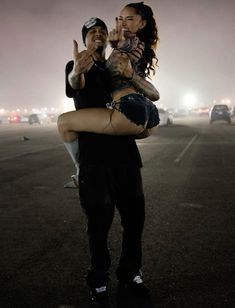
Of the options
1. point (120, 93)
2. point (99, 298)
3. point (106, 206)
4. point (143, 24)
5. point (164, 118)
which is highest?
point (143, 24)

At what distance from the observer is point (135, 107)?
8.27 feet

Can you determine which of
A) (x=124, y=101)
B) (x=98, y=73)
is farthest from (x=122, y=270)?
(x=98, y=73)

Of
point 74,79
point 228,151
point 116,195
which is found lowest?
point 228,151

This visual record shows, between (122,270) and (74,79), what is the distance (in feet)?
5.15

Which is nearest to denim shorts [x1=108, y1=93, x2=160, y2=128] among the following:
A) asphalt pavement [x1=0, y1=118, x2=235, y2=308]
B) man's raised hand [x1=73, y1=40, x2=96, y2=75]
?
man's raised hand [x1=73, y1=40, x2=96, y2=75]

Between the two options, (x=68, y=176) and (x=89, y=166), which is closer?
(x=89, y=166)

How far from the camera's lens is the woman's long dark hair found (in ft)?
9.27

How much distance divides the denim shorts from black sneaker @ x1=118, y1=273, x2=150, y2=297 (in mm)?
1271

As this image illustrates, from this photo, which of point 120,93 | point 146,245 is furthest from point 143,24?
point 146,245

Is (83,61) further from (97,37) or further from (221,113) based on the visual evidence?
(221,113)

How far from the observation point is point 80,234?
449 cm

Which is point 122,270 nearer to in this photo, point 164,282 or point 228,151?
point 164,282

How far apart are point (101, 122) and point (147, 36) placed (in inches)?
34.4

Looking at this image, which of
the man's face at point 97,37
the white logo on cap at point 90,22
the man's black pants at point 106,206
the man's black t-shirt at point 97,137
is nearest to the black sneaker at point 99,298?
the man's black pants at point 106,206
